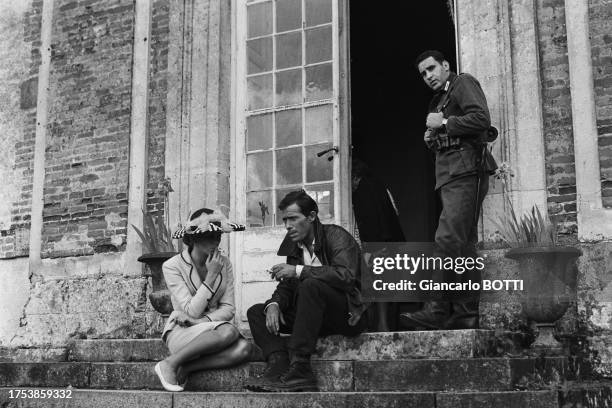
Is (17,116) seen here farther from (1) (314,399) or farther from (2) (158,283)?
(1) (314,399)

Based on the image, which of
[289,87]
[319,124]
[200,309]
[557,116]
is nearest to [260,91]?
[289,87]

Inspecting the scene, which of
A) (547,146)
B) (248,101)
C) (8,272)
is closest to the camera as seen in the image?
(547,146)

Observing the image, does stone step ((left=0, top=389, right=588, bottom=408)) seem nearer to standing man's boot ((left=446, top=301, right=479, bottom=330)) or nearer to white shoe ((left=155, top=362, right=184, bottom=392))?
white shoe ((left=155, top=362, right=184, bottom=392))

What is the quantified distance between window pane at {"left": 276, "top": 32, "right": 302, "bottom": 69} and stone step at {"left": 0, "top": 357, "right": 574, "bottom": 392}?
9.72 feet

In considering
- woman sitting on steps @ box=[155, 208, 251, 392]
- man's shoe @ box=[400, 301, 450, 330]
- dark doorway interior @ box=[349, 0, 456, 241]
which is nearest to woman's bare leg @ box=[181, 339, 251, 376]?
woman sitting on steps @ box=[155, 208, 251, 392]

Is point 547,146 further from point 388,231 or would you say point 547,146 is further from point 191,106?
point 191,106

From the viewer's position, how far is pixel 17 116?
859 centimetres

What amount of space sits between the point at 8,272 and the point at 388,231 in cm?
397

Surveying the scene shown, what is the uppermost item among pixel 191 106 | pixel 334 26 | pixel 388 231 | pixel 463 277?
pixel 334 26

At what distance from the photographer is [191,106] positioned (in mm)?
7645

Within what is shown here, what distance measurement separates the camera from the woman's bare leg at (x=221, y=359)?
17.6 feet

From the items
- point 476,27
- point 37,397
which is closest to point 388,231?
point 476,27

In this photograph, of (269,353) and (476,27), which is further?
(476,27)

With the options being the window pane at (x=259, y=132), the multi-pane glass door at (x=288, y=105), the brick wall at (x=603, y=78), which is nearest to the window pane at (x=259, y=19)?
the multi-pane glass door at (x=288, y=105)
